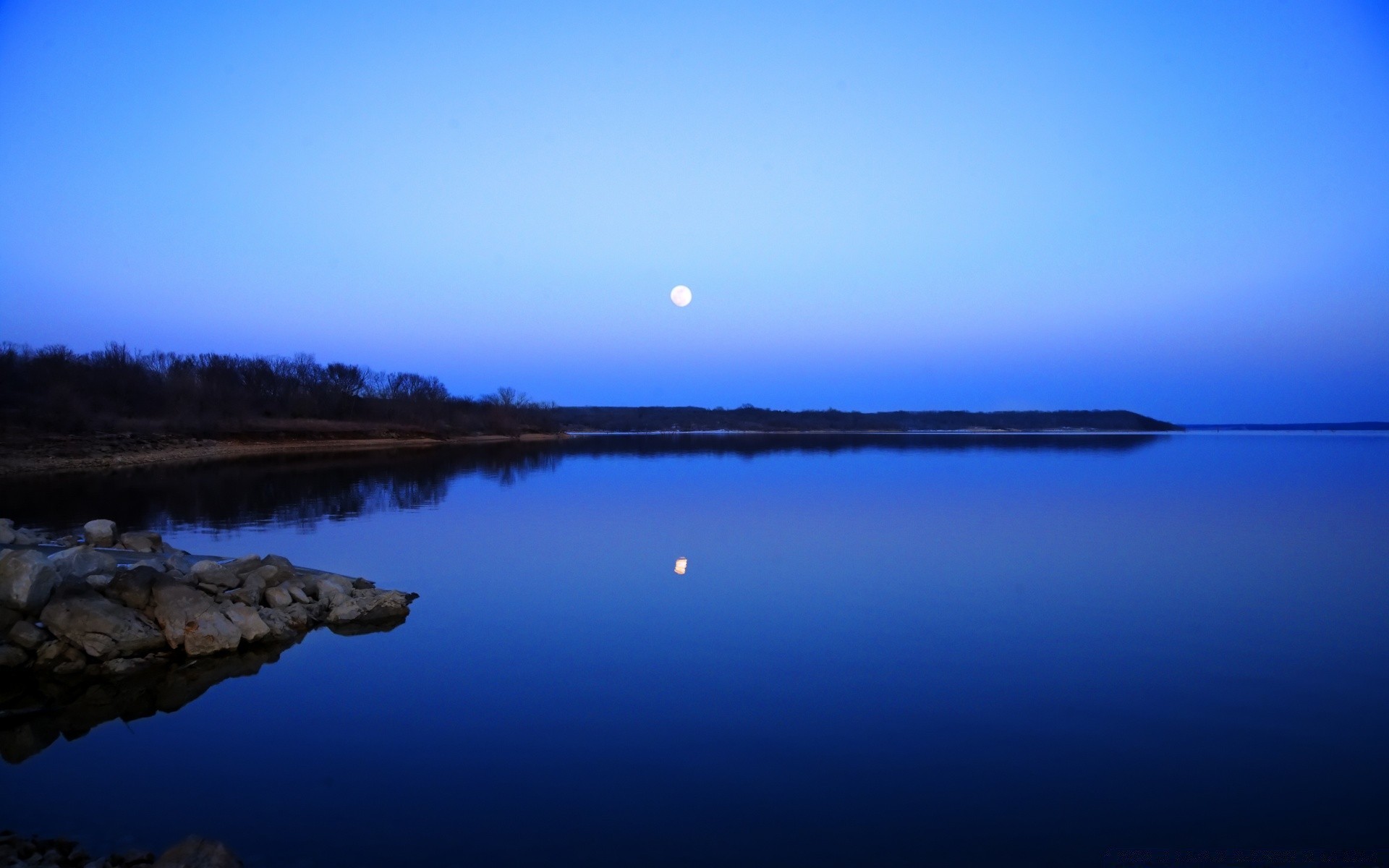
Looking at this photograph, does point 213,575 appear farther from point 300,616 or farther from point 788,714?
point 788,714

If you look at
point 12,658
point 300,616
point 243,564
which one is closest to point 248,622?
point 300,616

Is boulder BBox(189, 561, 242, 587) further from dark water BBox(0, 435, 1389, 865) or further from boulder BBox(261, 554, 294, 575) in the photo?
dark water BBox(0, 435, 1389, 865)

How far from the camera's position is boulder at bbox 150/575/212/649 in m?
7.95

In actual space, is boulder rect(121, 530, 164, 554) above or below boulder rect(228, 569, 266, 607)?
above

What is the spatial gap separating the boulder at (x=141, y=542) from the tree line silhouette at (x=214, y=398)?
33.1 meters

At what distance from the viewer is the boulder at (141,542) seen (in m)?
11.3

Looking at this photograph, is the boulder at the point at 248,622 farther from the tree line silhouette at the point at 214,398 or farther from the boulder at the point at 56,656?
the tree line silhouette at the point at 214,398

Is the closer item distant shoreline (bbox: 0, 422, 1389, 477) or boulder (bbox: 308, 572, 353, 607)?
boulder (bbox: 308, 572, 353, 607)

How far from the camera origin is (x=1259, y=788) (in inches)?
199

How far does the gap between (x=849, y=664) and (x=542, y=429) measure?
8711cm

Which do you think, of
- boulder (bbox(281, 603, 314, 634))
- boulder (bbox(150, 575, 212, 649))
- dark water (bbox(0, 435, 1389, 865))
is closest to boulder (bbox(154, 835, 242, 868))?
dark water (bbox(0, 435, 1389, 865))

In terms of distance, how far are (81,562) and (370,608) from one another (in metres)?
2.92

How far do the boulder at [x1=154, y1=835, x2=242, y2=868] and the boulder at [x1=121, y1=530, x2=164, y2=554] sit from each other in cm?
880

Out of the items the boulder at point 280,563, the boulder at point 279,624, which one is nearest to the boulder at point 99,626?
the boulder at point 279,624
